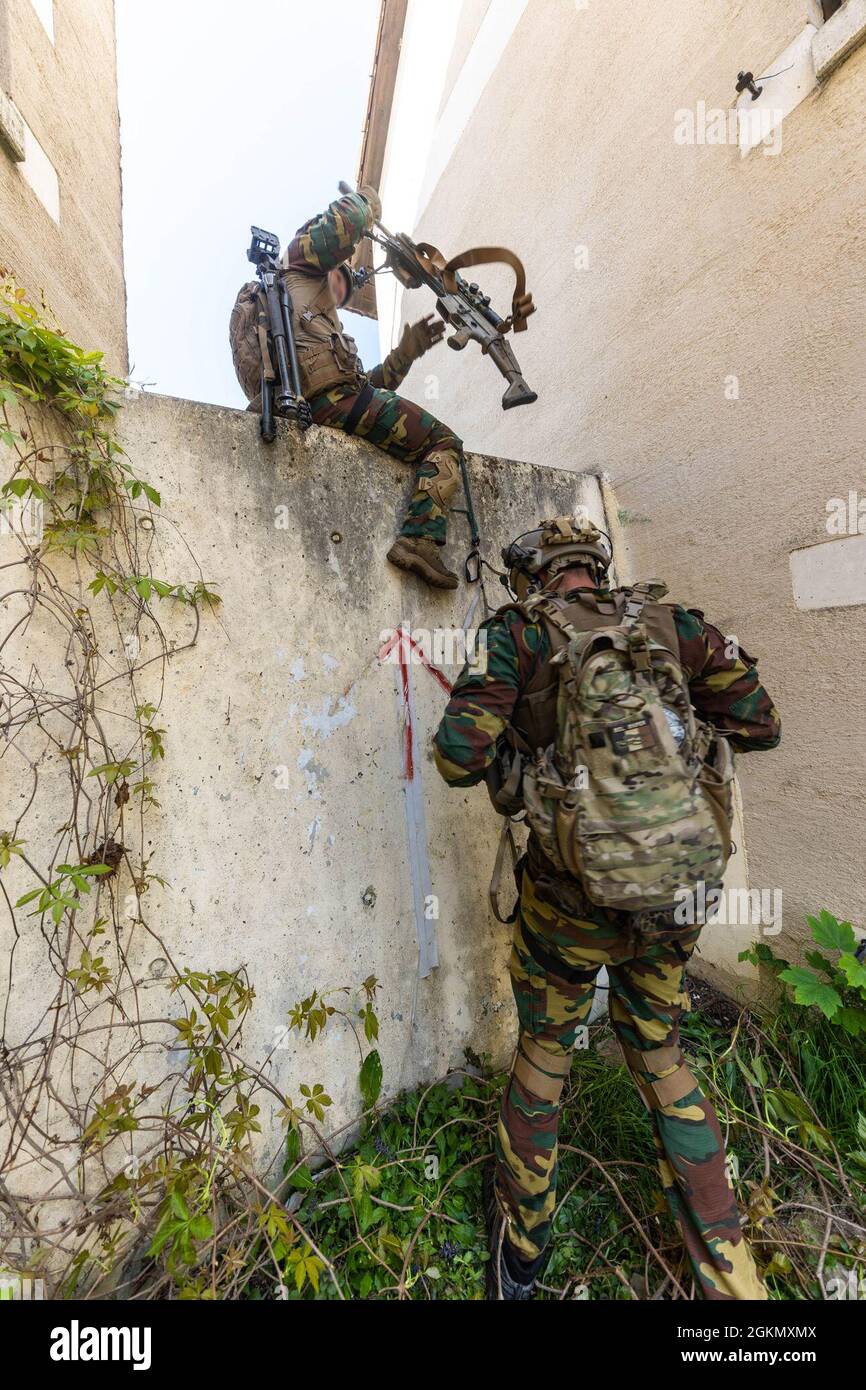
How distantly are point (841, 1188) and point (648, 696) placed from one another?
154 centimetres

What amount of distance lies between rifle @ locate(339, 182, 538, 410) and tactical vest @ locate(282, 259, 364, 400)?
16.0 inches

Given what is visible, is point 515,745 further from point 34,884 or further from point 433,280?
point 433,280

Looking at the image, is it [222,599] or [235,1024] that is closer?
[235,1024]


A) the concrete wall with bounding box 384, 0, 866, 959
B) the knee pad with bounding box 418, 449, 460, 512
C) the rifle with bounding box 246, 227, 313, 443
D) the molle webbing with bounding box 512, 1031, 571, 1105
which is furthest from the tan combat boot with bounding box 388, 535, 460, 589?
the molle webbing with bounding box 512, 1031, 571, 1105

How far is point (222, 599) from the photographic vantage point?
1.87 meters

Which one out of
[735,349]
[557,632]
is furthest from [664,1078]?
[735,349]

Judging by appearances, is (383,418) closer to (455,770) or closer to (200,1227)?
(455,770)

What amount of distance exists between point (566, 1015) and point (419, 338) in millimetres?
2550

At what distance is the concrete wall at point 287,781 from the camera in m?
1.65

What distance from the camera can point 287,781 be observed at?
1.89m

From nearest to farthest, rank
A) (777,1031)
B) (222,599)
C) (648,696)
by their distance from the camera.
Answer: (648,696)
(222,599)
(777,1031)

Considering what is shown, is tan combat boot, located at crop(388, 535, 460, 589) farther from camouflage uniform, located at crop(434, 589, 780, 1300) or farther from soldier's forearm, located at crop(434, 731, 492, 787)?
soldier's forearm, located at crop(434, 731, 492, 787)

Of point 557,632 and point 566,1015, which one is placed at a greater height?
point 557,632
